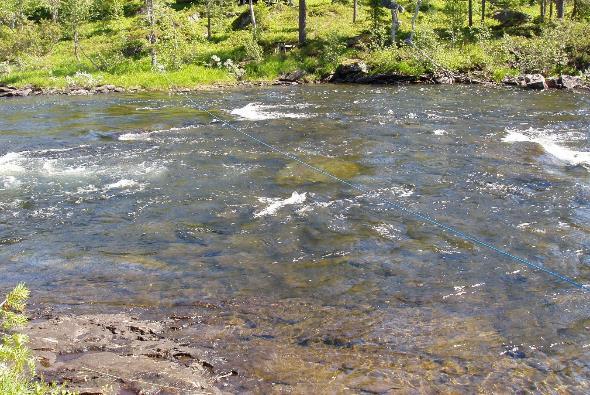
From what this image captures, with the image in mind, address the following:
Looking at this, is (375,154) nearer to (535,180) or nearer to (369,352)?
(535,180)

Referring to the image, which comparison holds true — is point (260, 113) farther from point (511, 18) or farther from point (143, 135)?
point (511, 18)

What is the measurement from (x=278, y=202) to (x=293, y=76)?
21694 millimetres

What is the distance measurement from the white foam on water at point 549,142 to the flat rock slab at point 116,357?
10.7m

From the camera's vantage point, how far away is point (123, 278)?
25.1 feet

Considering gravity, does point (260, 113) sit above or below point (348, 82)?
below

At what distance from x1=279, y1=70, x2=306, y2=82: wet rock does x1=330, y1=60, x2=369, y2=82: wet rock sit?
182cm

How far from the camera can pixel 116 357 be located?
218 inches

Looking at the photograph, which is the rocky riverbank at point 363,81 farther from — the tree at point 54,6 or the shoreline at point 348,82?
the tree at point 54,6

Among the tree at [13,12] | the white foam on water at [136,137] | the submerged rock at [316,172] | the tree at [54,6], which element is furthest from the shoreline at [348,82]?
the tree at [54,6]

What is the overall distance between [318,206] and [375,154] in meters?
4.26

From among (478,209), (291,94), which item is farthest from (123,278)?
(291,94)

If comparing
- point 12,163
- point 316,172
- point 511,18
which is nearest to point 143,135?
point 12,163

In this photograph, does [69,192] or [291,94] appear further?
[291,94]

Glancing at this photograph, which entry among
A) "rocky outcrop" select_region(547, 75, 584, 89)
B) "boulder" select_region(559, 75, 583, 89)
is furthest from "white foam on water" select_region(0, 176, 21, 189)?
"boulder" select_region(559, 75, 583, 89)
